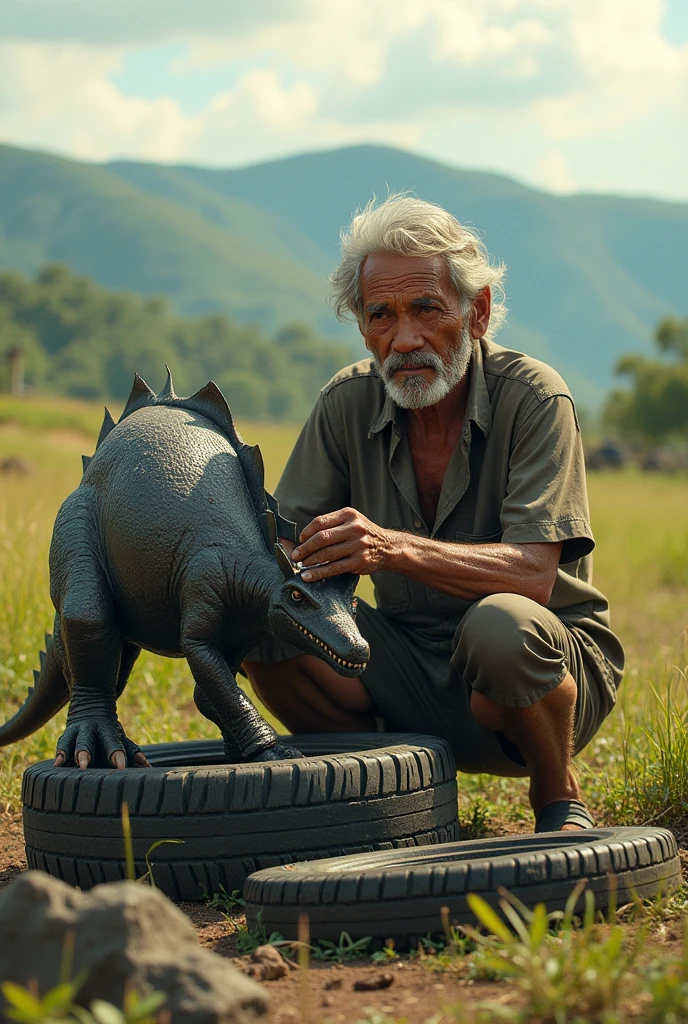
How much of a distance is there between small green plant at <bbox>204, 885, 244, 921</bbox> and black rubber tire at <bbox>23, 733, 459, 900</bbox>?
0.02 metres

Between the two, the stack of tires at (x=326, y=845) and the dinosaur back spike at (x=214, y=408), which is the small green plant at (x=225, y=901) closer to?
the stack of tires at (x=326, y=845)

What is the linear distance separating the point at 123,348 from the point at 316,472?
395ft

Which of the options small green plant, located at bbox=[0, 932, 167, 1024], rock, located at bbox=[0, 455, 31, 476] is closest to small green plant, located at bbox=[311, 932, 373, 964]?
small green plant, located at bbox=[0, 932, 167, 1024]

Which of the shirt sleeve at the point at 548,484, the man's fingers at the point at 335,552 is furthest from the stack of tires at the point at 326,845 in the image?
the shirt sleeve at the point at 548,484

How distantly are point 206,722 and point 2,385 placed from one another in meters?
71.0

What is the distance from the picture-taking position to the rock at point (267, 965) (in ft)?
8.80

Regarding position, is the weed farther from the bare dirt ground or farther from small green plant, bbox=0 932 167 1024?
small green plant, bbox=0 932 167 1024

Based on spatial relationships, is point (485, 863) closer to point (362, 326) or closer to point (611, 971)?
point (611, 971)

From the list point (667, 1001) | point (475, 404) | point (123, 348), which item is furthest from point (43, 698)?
point (123, 348)

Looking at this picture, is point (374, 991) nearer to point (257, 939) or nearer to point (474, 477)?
point (257, 939)

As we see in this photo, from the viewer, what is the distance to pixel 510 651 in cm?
373

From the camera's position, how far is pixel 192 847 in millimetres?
3410

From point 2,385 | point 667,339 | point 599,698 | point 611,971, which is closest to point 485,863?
point 611,971

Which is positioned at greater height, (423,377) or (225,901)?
(423,377)
